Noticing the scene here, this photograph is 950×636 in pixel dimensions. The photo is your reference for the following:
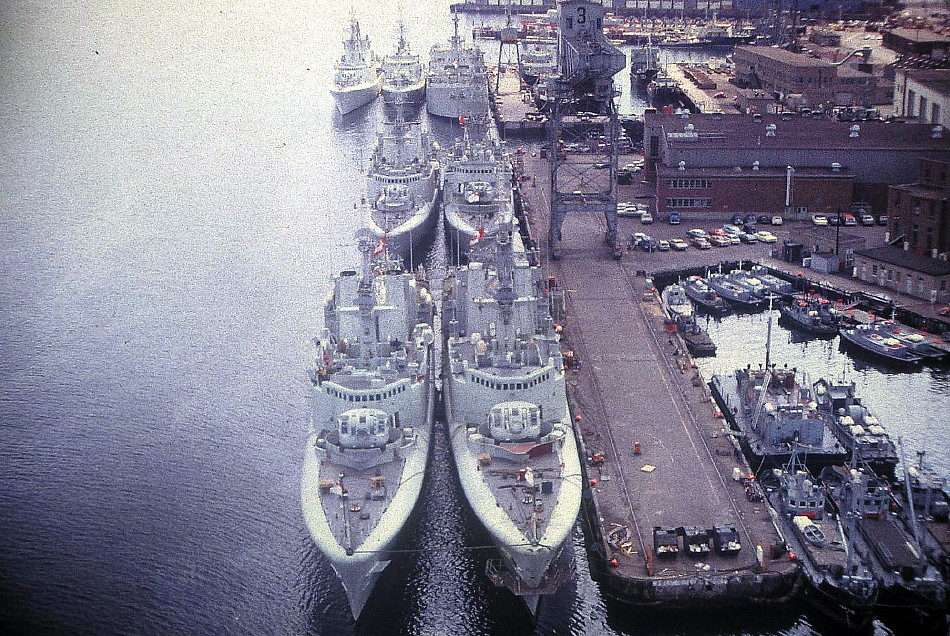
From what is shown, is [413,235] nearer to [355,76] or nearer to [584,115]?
[584,115]

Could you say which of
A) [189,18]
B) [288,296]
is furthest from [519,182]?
[189,18]

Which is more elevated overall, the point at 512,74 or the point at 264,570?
the point at 512,74

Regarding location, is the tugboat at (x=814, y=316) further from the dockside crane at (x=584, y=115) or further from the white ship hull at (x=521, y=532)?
the white ship hull at (x=521, y=532)

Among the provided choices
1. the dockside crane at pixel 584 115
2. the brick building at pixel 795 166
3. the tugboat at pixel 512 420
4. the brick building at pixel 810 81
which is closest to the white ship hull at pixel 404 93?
the dockside crane at pixel 584 115

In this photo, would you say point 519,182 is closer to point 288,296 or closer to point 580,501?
point 288,296

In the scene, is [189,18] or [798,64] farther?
[189,18]

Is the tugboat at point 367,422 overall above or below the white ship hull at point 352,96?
below

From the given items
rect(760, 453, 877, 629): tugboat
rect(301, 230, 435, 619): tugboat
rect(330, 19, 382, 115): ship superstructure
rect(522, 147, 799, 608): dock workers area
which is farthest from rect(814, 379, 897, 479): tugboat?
rect(330, 19, 382, 115): ship superstructure
